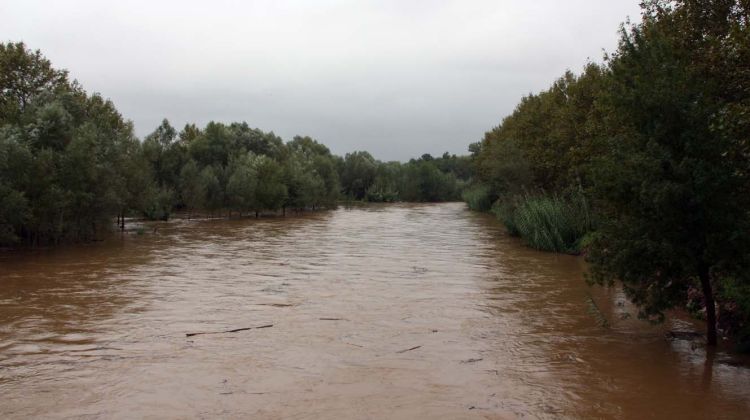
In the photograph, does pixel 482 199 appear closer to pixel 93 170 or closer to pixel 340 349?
pixel 93 170

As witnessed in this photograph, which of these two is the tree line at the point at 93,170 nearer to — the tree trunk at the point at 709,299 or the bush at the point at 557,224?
the bush at the point at 557,224

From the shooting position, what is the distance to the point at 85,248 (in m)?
26.4

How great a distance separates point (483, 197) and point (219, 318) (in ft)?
175

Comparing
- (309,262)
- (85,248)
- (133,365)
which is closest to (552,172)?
(309,262)

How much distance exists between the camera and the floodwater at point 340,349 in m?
7.65

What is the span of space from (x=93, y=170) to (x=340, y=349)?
20.2 m

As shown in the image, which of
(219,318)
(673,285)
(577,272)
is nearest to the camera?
(673,285)

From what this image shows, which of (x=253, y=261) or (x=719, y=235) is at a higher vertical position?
(x=719, y=235)

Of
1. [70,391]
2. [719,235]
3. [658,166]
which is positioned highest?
[658,166]

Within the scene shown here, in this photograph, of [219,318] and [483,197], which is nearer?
[219,318]

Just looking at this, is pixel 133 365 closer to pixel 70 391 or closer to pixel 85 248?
pixel 70 391

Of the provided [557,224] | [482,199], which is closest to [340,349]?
[557,224]

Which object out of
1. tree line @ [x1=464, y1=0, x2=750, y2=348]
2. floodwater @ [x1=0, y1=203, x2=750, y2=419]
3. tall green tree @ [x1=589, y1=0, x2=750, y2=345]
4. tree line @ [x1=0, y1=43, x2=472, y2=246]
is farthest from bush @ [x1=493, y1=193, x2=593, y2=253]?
tree line @ [x1=0, y1=43, x2=472, y2=246]

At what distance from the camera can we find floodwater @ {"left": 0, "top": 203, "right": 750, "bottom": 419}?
301 inches
